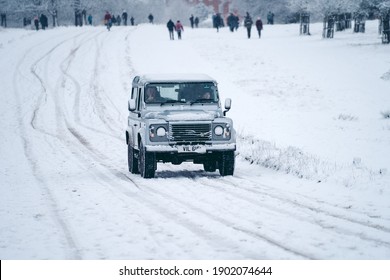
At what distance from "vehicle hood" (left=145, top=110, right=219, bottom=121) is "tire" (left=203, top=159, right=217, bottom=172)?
→ 3.77 ft

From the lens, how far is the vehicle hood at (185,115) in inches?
571

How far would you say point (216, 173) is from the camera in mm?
15641

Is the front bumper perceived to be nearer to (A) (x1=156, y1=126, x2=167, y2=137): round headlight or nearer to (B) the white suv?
(B) the white suv

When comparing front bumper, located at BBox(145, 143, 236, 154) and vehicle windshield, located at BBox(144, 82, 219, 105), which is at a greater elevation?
vehicle windshield, located at BBox(144, 82, 219, 105)

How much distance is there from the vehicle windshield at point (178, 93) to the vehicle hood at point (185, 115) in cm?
50

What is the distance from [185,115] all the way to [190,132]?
0.37 metres

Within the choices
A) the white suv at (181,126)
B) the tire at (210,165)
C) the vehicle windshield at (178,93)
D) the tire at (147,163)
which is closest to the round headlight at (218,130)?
the white suv at (181,126)

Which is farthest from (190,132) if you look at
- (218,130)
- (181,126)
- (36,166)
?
(36,166)

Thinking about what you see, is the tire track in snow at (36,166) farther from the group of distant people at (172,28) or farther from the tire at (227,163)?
the group of distant people at (172,28)

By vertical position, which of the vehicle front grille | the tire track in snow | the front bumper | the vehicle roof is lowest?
the tire track in snow

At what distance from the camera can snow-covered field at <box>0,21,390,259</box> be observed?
853 cm

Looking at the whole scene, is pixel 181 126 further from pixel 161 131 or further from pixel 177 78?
pixel 177 78

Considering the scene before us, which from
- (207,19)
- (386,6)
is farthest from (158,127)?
(207,19)

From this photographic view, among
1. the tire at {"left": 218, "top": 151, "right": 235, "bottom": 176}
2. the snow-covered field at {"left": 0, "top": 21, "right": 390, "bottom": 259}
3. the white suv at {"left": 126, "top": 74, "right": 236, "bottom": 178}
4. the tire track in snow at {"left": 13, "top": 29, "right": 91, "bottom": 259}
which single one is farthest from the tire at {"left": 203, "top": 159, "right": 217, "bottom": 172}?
the tire track in snow at {"left": 13, "top": 29, "right": 91, "bottom": 259}
